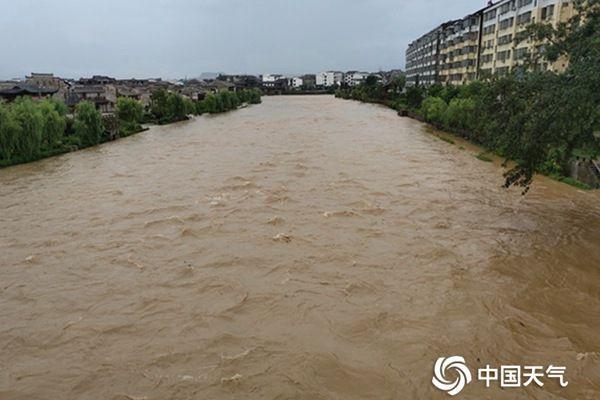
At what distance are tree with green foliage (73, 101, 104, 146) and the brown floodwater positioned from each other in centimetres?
1301

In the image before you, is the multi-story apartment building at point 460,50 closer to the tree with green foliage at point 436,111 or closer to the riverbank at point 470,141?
the riverbank at point 470,141

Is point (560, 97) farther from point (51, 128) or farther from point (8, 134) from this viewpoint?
point (51, 128)

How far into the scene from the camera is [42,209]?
15922mm

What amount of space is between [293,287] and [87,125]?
88.0 ft

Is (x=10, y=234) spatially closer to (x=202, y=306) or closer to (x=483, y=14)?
(x=202, y=306)

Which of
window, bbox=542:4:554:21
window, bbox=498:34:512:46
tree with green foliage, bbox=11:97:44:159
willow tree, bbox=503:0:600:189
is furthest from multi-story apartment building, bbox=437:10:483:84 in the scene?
tree with green foliage, bbox=11:97:44:159

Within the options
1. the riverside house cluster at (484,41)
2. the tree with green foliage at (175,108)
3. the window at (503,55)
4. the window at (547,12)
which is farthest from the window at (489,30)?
the tree with green foliage at (175,108)

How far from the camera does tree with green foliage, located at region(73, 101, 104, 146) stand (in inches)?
1228

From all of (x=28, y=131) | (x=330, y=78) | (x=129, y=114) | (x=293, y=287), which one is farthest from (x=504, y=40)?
(x=330, y=78)

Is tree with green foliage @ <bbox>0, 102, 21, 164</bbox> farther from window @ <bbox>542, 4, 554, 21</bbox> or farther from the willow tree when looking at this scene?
window @ <bbox>542, 4, 554, 21</bbox>

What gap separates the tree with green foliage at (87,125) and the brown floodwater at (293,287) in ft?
42.7

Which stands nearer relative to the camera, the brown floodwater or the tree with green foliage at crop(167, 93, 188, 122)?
the brown floodwater

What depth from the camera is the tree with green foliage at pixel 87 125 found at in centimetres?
3119

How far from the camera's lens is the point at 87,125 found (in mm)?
31422
